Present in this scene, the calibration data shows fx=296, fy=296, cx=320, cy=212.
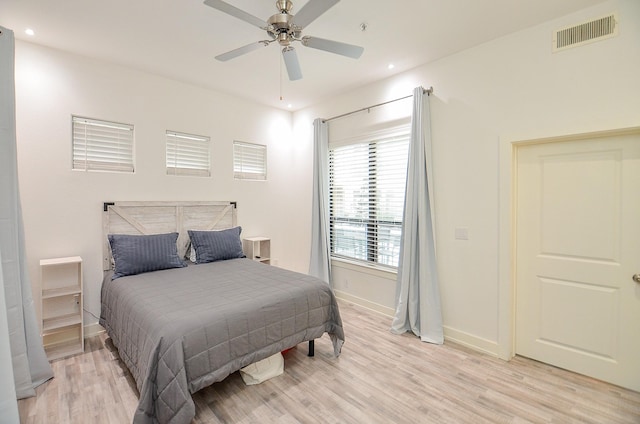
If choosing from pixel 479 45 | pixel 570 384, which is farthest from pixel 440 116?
pixel 570 384

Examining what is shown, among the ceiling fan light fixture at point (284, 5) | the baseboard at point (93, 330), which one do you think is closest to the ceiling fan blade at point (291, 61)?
the ceiling fan light fixture at point (284, 5)

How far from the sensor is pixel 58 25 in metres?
2.60

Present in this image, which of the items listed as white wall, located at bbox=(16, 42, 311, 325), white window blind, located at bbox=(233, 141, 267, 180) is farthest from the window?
white wall, located at bbox=(16, 42, 311, 325)

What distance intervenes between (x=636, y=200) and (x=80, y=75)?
5200 millimetres

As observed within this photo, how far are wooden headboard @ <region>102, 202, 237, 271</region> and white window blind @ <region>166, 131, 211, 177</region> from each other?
449mm

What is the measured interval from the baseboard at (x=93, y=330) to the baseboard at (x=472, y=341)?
3.76 metres

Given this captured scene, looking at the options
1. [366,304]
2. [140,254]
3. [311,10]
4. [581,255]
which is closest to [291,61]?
[311,10]

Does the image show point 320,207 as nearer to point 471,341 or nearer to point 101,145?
point 471,341

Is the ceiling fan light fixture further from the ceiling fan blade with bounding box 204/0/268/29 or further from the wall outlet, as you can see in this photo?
the wall outlet

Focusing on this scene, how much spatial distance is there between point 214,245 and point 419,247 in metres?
2.46

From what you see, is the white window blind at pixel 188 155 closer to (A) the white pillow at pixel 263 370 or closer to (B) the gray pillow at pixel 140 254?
(B) the gray pillow at pixel 140 254

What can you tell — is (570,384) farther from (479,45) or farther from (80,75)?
(80,75)

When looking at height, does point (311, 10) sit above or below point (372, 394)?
above

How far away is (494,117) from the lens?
2855mm
